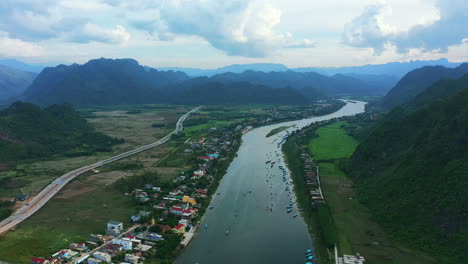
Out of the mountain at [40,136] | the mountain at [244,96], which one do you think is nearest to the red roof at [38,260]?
the mountain at [40,136]

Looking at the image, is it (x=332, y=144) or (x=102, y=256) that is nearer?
(x=102, y=256)

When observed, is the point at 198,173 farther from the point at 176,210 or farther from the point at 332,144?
the point at 332,144

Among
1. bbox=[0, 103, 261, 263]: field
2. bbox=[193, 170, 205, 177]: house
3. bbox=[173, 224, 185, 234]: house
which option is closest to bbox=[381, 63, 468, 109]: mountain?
bbox=[0, 103, 261, 263]: field

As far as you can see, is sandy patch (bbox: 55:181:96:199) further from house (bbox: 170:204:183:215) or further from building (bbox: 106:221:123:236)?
house (bbox: 170:204:183:215)

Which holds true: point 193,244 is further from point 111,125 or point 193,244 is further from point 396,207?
point 111,125

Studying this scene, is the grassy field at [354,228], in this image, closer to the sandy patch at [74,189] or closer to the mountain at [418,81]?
the sandy patch at [74,189]

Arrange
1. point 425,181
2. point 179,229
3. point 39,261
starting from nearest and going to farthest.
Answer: point 39,261
point 179,229
point 425,181

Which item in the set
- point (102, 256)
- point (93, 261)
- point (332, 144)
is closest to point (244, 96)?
point (332, 144)
